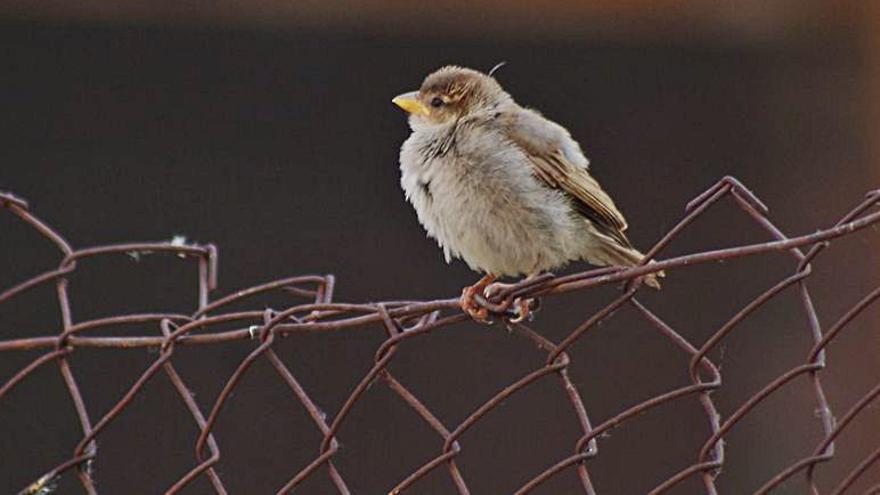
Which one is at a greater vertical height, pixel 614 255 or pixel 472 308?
pixel 614 255

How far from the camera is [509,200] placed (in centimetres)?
366

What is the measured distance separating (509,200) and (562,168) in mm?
193

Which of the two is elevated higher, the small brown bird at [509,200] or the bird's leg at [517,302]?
the small brown bird at [509,200]

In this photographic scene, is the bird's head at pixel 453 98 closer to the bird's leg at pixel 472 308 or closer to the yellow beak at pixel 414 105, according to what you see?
the yellow beak at pixel 414 105

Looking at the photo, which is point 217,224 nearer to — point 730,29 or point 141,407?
point 141,407

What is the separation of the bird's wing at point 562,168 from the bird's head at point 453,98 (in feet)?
0.66

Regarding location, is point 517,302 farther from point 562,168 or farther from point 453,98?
point 453,98

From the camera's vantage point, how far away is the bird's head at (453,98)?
13.2 ft

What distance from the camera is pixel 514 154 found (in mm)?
3703

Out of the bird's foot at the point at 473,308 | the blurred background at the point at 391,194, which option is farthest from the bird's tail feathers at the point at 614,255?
the blurred background at the point at 391,194

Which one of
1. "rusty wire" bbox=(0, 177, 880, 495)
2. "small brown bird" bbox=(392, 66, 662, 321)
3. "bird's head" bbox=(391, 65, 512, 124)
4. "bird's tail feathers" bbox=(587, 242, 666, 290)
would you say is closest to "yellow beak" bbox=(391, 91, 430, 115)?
"bird's head" bbox=(391, 65, 512, 124)

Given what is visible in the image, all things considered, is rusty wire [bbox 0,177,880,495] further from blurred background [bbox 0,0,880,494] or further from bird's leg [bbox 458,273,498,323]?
blurred background [bbox 0,0,880,494]

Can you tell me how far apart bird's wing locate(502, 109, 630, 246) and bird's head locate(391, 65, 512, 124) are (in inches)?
7.9

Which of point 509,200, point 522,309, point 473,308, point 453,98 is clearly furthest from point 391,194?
point 473,308
